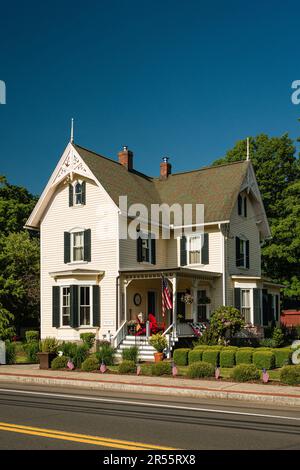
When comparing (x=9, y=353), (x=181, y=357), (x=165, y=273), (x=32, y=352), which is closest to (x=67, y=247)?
(x=165, y=273)

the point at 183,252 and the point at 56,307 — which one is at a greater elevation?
the point at 183,252

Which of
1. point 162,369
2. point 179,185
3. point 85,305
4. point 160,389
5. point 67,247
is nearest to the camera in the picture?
point 160,389

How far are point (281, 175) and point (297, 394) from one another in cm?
3405

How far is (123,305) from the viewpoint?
29188mm

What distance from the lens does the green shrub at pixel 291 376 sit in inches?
678

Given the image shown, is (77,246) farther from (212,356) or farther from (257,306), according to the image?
(212,356)

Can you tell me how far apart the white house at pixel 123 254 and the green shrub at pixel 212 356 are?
492cm

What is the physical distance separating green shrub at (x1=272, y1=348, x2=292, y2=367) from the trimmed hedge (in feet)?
2.62

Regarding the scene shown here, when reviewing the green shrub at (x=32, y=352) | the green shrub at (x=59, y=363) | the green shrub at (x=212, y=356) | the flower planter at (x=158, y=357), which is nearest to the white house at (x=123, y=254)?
the flower planter at (x=158, y=357)

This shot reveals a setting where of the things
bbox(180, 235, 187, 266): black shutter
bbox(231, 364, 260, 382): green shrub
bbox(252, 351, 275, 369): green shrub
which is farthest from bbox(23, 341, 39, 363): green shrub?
bbox(231, 364, 260, 382): green shrub

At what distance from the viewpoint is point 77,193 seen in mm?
31016

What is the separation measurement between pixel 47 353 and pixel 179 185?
16101 millimetres

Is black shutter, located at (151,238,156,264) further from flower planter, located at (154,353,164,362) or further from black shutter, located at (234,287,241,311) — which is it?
flower planter, located at (154,353,164,362)
